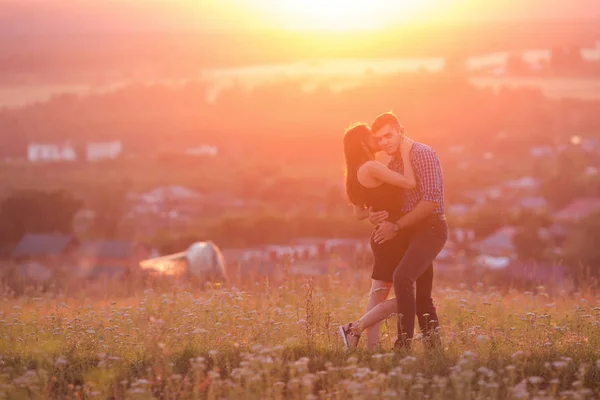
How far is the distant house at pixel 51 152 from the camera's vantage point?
8431 cm

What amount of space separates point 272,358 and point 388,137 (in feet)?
6.41

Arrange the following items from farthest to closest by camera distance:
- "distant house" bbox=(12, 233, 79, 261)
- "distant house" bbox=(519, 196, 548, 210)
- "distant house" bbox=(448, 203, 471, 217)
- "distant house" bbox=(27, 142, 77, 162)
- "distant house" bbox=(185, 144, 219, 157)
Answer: "distant house" bbox=(185, 144, 219, 157), "distant house" bbox=(27, 142, 77, 162), "distant house" bbox=(519, 196, 548, 210), "distant house" bbox=(448, 203, 471, 217), "distant house" bbox=(12, 233, 79, 261)

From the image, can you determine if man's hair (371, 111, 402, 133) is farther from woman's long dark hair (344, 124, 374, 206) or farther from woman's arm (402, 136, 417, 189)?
woman's arm (402, 136, 417, 189)

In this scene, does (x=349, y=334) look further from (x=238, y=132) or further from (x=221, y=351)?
(x=238, y=132)

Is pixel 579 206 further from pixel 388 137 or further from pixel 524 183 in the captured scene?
pixel 388 137

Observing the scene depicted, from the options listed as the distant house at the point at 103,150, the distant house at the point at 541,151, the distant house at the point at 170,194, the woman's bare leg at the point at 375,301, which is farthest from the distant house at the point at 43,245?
the distant house at the point at 103,150

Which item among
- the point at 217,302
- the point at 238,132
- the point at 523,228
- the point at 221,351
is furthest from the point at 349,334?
the point at 238,132

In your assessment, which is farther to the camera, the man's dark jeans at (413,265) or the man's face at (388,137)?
the man's face at (388,137)

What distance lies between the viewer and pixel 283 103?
7556 cm

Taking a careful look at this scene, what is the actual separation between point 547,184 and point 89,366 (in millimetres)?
64856

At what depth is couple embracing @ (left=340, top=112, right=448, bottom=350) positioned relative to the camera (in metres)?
6.62

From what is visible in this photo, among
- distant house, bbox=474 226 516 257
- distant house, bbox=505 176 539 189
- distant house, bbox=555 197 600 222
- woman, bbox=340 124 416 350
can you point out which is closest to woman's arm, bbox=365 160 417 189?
woman, bbox=340 124 416 350

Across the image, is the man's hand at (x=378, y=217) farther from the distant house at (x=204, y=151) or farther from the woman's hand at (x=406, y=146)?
the distant house at (x=204, y=151)

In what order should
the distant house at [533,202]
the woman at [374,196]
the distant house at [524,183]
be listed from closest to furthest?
the woman at [374,196] < the distant house at [533,202] < the distant house at [524,183]
